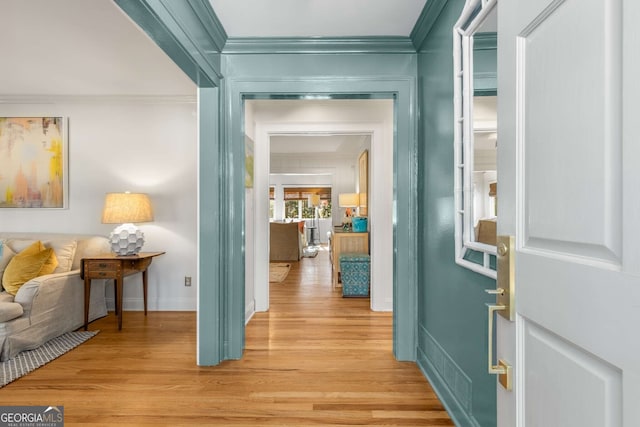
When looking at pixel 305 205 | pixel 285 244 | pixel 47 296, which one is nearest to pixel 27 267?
pixel 47 296

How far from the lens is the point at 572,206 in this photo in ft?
2.23

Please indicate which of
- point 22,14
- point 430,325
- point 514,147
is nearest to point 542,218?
point 514,147

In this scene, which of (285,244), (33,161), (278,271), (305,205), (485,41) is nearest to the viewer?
(485,41)

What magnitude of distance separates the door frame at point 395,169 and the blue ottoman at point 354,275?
1.92 metres

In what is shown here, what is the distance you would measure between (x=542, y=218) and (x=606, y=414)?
0.36 m

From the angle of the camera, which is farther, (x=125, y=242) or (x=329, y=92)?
(x=125, y=242)

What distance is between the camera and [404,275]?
280 centimetres

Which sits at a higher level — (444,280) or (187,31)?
(187,31)

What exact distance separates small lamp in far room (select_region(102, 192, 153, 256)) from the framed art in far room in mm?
930

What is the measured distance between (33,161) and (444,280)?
4398mm

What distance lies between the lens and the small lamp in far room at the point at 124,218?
3.52 meters

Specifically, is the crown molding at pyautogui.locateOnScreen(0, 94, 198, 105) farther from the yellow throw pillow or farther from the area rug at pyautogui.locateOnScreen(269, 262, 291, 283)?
the area rug at pyautogui.locateOnScreen(269, 262, 291, 283)

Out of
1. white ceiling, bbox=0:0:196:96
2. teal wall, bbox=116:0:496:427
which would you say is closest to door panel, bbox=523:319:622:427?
teal wall, bbox=116:0:496:427

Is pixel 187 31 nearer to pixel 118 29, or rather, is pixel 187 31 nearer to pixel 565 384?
pixel 118 29
